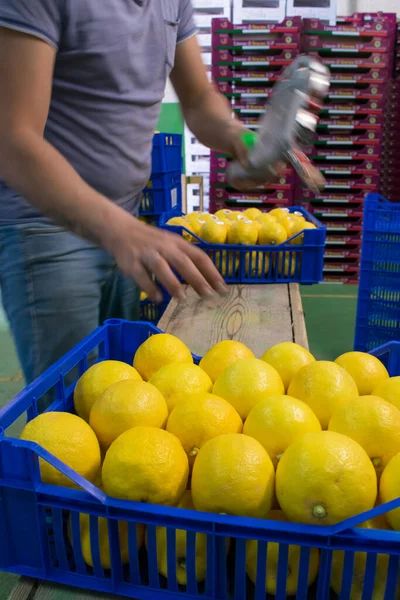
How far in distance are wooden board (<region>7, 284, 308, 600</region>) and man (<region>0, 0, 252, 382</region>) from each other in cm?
28

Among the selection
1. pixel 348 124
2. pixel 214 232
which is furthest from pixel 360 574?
pixel 348 124

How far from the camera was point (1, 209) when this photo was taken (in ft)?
4.22

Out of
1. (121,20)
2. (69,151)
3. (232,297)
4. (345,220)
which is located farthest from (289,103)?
(345,220)

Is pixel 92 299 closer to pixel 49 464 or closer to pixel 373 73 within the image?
pixel 49 464

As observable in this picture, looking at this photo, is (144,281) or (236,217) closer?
(144,281)

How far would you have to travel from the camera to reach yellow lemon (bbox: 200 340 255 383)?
104 cm

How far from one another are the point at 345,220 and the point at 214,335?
12.7 ft

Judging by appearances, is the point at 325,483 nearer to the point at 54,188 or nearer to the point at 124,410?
the point at 124,410

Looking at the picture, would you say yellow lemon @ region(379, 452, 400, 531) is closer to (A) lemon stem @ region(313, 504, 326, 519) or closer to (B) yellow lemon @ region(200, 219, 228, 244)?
(A) lemon stem @ region(313, 504, 326, 519)

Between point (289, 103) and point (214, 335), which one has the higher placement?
point (289, 103)

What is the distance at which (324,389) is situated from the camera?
2.86 feet

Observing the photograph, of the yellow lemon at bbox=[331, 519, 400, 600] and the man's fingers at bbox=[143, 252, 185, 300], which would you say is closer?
the yellow lemon at bbox=[331, 519, 400, 600]

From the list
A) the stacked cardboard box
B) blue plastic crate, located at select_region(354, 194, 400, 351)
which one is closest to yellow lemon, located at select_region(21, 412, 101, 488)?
blue plastic crate, located at select_region(354, 194, 400, 351)

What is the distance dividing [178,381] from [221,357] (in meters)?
0.15
